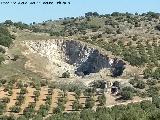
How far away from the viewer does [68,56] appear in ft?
427

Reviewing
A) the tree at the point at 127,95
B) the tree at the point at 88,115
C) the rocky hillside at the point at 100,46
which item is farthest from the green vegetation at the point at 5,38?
the tree at the point at 88,115

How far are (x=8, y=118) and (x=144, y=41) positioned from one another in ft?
202

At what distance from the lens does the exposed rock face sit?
123m

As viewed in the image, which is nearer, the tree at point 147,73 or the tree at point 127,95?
the tree at point 127,95

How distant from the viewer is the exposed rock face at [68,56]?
123438 millimetres

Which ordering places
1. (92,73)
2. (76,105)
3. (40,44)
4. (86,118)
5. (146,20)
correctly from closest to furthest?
(86,118), (76,105), (92,73), (40,44), (146,20)

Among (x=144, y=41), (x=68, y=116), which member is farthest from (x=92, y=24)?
(x=68, y=116)

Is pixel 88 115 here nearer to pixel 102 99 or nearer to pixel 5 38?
pixel 102 99

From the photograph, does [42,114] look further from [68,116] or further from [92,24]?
[92,24]

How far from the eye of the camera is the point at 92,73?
384 feet

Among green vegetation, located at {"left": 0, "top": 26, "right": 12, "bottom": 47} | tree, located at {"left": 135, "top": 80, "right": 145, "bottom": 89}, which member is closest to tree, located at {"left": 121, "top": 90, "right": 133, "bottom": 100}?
tree, located at {"left": 135, "top": 80, "right": 145, "bottom": 89}

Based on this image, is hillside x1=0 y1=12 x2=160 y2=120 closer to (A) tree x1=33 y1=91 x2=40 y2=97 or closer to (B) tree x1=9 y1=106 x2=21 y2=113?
(A) tree x1=33 y1=91 x2=40 y2=97

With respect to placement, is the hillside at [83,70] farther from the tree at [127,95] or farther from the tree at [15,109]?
the tree at [15,109]

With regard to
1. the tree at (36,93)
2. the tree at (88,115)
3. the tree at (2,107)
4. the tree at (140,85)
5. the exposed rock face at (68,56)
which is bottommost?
the exposed rock face at (68,56)
